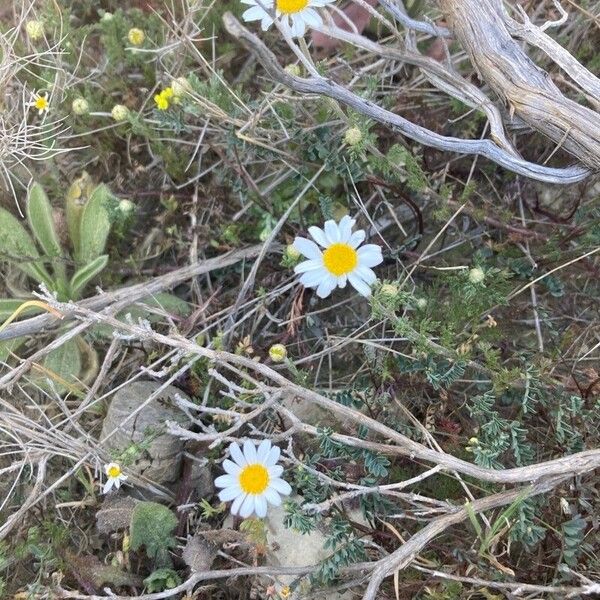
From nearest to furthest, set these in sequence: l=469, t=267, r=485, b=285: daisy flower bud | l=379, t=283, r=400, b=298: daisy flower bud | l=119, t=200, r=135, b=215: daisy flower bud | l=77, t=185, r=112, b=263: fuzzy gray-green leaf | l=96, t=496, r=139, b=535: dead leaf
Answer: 1. l=379, t=283, r=400, b=298: daisy flower bud
2. l=469, t=267, r=485, b=285: daisy flower bud
3. l=96, t=496, r=139, b=535: dead leaf
4. l=119, t=200, r=135, b=215: daisy flower bud
5. l=77, t=185, r=112, b=263: fuzzy gray-green leaf

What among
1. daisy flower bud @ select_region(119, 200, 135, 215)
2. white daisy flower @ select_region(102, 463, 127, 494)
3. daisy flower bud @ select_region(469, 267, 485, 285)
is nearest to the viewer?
daisy flower bud @ select_region(469, 267, 485, 285)

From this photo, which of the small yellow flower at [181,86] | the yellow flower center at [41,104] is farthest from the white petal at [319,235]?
the yellow flower center at [41,104]

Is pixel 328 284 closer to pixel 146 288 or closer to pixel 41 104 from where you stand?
pixel 146 288

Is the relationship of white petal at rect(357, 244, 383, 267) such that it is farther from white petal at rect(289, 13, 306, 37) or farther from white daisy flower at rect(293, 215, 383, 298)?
white petal at rect(289, 13, 306, 37)

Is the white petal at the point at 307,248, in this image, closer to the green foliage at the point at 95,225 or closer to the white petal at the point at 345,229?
the white petal at the point at 345,229

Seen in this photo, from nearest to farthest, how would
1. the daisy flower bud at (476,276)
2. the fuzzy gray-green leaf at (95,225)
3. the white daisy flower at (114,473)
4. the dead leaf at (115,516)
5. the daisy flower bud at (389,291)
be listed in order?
the daisy flower bud at (389,291), the daisy flower bud at (476,276), the white daisy flower at (114,473), the dead leaf at (115,516), the fuzzy gray-green leaf at (95,225)

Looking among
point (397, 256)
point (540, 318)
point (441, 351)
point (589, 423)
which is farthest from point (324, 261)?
point (589, 423)

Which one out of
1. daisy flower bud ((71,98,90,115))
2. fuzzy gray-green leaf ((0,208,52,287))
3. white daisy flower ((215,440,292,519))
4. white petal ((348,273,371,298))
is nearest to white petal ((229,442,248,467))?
white daisy flower ((215,440,292,519))

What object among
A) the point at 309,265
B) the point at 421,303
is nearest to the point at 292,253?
the point at 309,265

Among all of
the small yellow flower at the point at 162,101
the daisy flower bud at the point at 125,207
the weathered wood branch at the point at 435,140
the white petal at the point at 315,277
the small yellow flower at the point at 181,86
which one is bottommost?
the daisy flower bud at the point at 125,207
